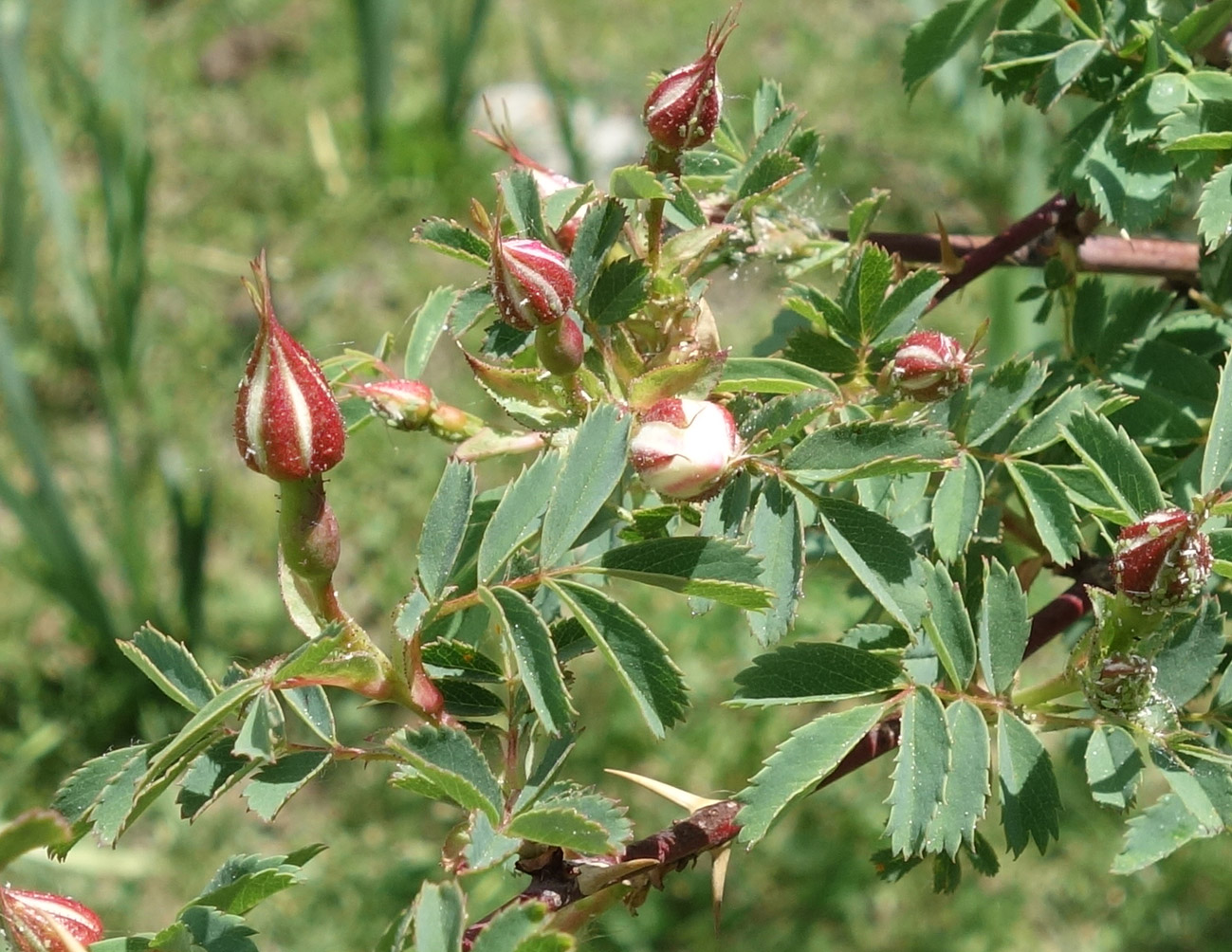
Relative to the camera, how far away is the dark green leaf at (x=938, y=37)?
1078 millimetres

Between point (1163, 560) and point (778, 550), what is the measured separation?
226 mm

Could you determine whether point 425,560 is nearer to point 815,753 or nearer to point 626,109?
point 815,753

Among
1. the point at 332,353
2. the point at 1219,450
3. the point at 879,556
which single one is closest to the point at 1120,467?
the point at 1219,450

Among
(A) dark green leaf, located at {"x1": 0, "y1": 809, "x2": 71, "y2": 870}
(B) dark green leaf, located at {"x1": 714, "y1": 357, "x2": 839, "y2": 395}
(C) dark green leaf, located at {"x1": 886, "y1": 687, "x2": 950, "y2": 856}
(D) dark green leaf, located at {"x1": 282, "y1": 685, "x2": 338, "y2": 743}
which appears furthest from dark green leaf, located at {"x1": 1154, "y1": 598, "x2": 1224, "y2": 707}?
(A) dark green leaf, located at {"x1": 0, "y1": 809, "x2": 71, "y2": 870}

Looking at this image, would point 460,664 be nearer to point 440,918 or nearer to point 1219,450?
point 440,918

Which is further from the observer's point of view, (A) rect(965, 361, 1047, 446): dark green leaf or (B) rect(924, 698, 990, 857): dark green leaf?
(A) rect(965, 361, 1047, 446): dark green leaf

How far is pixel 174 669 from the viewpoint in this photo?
2.52ft

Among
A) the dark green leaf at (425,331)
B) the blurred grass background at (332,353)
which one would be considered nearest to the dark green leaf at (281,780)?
the dark green leaf at (425,331)

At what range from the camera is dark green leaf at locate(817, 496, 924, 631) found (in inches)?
31.0

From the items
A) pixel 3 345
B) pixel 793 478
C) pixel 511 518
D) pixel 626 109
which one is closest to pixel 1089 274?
pixel 793 478

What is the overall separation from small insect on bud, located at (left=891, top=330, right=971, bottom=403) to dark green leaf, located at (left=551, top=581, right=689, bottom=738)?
0.25 m

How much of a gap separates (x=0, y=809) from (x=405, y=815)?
0.75 m

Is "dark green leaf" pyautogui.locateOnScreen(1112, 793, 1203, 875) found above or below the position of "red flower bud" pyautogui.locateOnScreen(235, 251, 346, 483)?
below

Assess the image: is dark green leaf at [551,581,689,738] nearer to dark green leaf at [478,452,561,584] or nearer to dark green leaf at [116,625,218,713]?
dark green leaf at [478,452,561,584]
